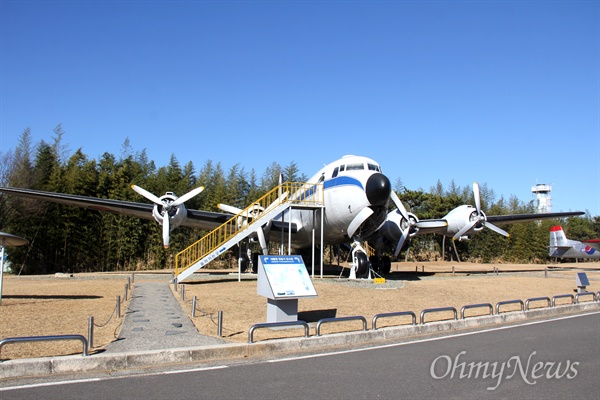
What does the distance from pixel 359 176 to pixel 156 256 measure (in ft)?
81.7

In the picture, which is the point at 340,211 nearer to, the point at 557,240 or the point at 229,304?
the point at 229,304

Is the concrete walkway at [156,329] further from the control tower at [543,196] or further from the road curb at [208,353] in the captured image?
the control tower at [543,196]

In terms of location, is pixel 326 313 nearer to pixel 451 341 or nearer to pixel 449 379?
pixel 451 341

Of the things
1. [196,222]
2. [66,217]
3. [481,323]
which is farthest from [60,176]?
[481,323]

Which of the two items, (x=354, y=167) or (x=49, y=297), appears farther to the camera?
(x=354, y=167)

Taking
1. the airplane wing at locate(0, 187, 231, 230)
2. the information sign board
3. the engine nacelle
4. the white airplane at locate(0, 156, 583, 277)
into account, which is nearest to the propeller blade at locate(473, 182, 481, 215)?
the white airplane at locate(0, 156, 583, 277)

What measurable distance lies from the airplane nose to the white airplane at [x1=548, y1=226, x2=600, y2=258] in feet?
125

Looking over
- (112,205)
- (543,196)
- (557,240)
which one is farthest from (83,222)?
(543,196)

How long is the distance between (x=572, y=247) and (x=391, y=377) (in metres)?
48.9

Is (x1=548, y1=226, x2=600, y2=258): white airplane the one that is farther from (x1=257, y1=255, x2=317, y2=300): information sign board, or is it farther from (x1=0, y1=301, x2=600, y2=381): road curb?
(x1=257, y1=255, x2=317, y2=300): information sign board

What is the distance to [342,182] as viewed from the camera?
1988 centimetres

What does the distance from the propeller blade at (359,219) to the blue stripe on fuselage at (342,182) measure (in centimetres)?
100

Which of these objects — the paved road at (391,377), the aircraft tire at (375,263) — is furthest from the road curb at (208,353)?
the aircraft tire at (375,263)

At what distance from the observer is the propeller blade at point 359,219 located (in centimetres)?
1856
